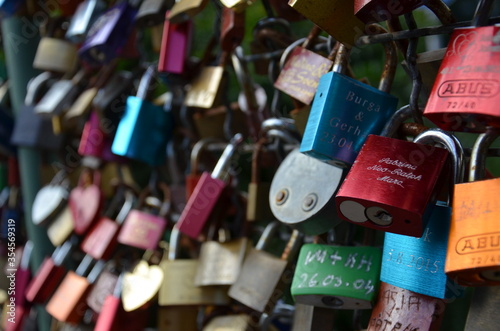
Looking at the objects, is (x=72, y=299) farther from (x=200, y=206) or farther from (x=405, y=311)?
(x=405, y=311)

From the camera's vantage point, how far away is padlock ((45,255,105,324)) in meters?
1.20

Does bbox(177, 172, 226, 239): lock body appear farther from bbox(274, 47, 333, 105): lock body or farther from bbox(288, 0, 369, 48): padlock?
bbox(288, 0, 369, 48): padlock

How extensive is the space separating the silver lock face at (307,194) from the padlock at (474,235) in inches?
7.6

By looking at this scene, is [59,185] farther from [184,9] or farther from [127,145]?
[184,9]

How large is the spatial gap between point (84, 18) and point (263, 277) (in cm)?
73

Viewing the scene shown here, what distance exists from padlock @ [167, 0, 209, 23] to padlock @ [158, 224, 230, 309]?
332mm

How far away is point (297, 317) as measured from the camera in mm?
812

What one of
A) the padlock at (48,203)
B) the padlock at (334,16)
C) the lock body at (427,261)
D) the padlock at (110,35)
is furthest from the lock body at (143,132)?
the lock body at (427,261)

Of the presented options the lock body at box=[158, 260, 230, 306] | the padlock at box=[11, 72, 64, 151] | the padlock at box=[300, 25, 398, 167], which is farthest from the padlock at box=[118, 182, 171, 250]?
the padlock at box=[300, 25, 398, 167]

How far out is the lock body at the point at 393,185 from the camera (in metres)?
0.55

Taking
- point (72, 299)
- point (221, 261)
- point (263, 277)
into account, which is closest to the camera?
point (263, 277)

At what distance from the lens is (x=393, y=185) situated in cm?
56

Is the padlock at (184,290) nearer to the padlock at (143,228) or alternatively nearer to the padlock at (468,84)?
the padlock at (143,228)

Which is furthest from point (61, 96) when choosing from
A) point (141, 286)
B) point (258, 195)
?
point (258, 195)
